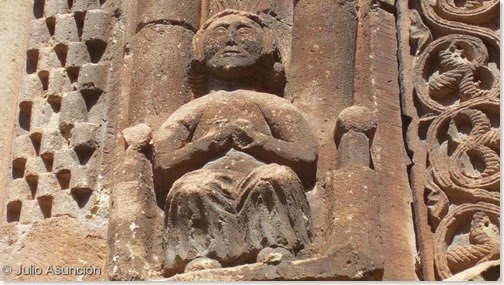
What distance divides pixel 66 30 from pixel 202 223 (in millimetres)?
1663

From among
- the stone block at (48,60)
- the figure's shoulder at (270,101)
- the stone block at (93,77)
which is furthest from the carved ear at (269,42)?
the stone block at (48,60)

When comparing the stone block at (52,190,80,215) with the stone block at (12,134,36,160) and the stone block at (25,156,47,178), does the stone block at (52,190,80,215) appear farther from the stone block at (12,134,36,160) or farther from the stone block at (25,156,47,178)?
the stone block at (12,134,36,160)

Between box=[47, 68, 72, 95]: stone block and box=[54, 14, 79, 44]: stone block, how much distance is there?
194mm

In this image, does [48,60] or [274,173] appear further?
[48,60]

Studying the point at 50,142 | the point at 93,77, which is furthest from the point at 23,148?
the point at 93,77

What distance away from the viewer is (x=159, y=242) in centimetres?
521

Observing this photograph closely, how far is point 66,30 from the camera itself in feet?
20.3

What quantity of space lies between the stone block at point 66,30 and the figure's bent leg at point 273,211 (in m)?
1.56

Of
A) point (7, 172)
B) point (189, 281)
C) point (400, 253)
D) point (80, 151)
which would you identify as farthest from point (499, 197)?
point (7, 172)

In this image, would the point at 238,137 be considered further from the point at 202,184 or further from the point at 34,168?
the point at 34,168

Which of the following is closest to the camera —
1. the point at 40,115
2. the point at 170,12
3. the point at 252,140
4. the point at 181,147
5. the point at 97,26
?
the point at 252,140

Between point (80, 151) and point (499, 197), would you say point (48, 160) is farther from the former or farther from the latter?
point (499, 197)

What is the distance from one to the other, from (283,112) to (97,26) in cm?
128

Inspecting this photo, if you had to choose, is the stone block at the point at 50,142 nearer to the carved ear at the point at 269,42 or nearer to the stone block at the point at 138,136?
the stone block at the point at 138,136
